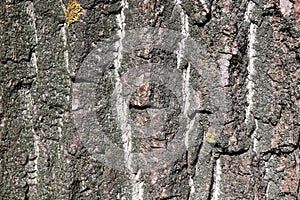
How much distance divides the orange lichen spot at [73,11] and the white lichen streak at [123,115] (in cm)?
9

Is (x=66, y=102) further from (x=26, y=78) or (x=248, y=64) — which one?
(x=248, y=64)

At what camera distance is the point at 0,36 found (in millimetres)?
1078

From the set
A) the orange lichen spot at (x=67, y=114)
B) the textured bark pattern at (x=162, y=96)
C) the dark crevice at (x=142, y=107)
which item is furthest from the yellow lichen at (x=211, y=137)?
the orange lichen spot at (x=67, y=114)

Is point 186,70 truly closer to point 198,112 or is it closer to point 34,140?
point 198,112

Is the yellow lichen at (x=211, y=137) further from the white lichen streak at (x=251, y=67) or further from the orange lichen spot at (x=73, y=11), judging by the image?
the orange lichen spot at (x=73, y=11)

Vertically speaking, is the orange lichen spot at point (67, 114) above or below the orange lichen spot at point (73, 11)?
below

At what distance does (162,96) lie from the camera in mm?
1002

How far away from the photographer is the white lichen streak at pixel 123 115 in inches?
39.6

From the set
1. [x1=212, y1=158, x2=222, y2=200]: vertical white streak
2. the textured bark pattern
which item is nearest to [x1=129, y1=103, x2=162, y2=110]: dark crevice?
the textured bark pattern

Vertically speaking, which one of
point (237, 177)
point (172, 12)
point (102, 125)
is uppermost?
point (172, 12)

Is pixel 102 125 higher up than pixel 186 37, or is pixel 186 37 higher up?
pixel 186 37

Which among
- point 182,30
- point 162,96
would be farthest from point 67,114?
point 182,30

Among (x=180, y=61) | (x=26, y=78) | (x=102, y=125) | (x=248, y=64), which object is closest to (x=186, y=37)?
(x=180, y=61)

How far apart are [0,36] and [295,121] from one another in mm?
756
